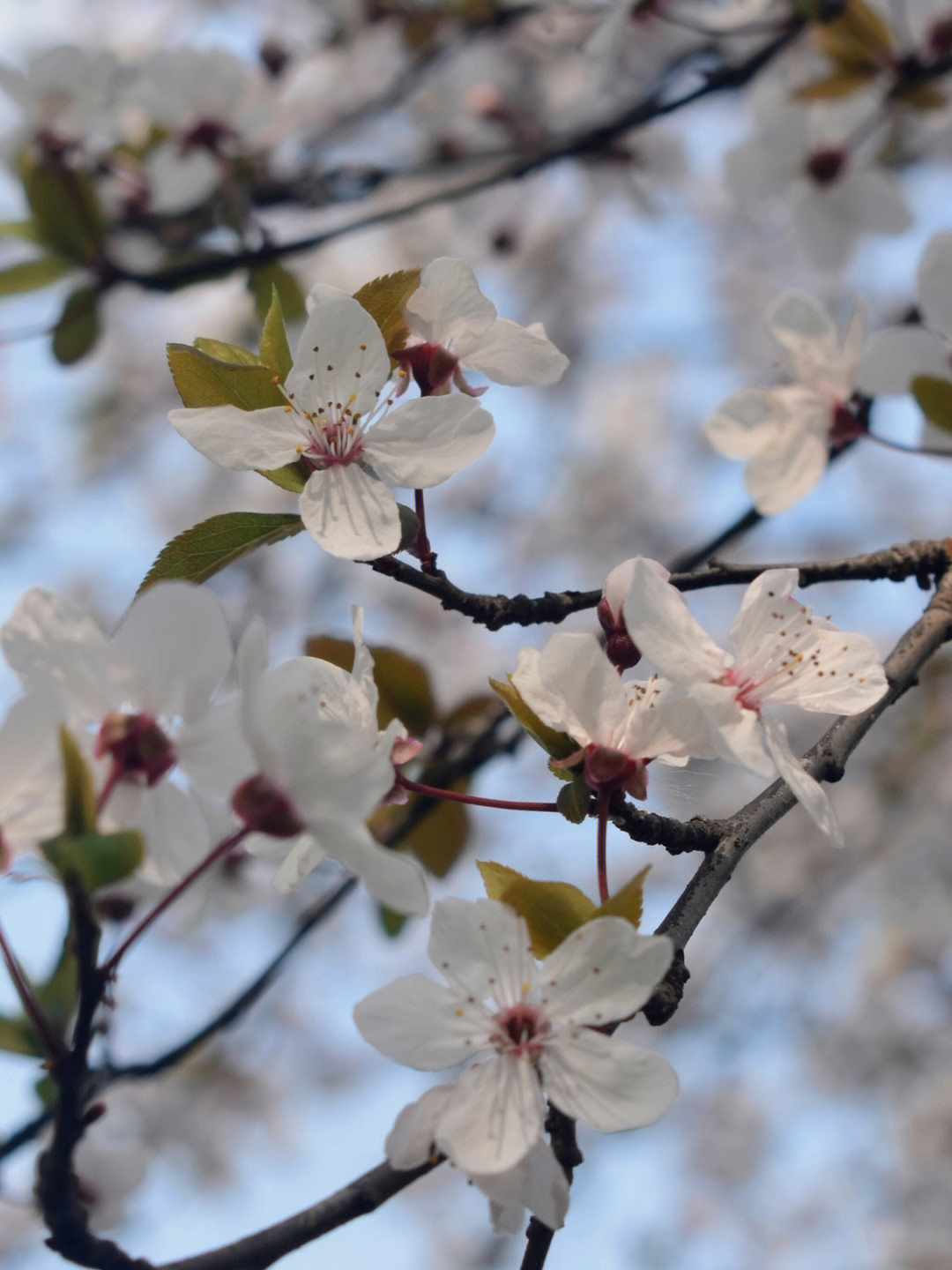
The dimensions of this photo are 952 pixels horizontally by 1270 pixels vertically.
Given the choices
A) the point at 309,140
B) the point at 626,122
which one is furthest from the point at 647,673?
the point at 309,140

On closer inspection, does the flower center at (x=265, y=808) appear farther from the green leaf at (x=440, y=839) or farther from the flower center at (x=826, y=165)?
the flower center at (x=826, y=165)

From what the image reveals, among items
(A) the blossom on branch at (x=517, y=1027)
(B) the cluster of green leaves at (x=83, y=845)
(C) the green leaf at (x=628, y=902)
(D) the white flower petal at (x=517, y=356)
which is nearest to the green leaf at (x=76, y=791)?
(B) the cluster of green leaves at (x=83, y=845)

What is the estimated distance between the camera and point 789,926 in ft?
18.8

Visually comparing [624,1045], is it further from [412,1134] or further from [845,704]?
[845,704]

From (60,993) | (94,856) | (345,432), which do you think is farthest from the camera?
(60,993)

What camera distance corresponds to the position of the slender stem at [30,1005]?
671 millimetres

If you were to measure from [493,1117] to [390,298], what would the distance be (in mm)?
653

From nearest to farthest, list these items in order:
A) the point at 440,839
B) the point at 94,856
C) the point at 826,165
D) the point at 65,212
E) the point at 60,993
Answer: the point at 94,856
the point at 60,993
the point at 440,839
the point at 65,212
the point at 826,165

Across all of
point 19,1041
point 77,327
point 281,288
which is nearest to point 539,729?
point 19,1041

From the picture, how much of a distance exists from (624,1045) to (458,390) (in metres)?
0.59

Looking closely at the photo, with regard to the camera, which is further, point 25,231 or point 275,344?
point 25,231

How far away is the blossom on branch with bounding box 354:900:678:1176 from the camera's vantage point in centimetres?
76

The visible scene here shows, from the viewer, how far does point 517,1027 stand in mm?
836

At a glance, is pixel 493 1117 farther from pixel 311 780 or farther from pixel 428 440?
pixel 428 440
